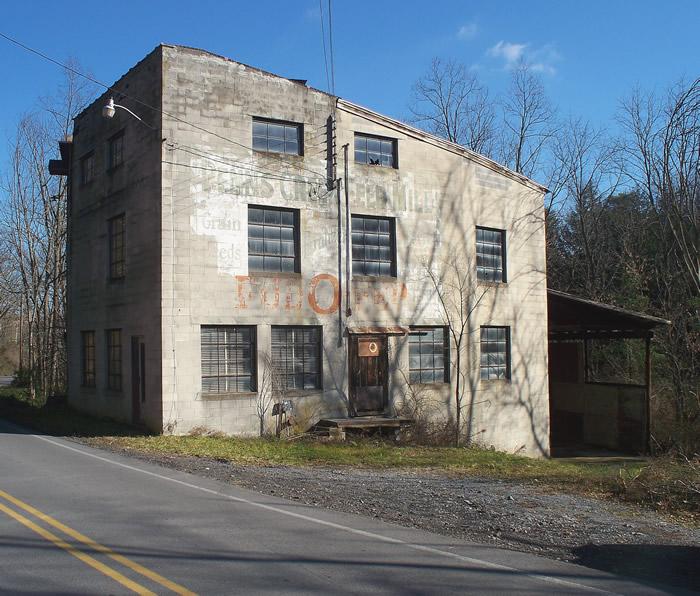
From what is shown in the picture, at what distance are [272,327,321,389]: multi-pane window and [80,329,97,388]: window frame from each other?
6.56 meters

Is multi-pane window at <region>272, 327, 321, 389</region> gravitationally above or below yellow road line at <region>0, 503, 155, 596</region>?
above

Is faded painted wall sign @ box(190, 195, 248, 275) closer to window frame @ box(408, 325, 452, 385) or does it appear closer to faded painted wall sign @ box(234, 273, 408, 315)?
faded painted wall sign @ box(234, 273, 408, 315)

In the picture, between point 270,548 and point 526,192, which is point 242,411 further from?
point 526,192

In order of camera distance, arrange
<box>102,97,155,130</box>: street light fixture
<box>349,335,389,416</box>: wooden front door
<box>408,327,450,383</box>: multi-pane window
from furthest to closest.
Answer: <box>408,327,450,383</box>: multi-pane window, <box>349,335,389,416</box>: wooden front door, <box>102,97,155,130</box>: street light fixture

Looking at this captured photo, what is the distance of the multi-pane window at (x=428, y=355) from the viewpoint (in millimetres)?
21781

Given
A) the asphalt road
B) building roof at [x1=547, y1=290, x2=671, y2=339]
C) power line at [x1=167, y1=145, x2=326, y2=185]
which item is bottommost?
the asphalt road

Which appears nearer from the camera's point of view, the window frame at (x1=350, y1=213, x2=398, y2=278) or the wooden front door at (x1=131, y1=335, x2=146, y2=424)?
the wooden front door at (x1=131, y1=335, x2=146, y2=424)

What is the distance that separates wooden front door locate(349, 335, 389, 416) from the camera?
67.2 ft

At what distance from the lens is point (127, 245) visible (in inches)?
775

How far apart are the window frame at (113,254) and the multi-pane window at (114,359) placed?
165 centimetres

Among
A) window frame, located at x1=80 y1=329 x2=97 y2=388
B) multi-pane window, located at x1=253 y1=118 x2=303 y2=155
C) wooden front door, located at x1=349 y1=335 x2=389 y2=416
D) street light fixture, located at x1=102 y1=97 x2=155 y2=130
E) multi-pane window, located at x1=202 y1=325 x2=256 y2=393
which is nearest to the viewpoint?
street light fixture, located at x1=102 y1=97 x2=155 y2=130

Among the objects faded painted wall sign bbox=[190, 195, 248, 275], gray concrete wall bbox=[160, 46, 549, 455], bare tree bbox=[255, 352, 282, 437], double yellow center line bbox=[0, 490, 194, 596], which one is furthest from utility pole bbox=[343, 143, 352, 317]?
double yellow center line bbox=[0, 490, 194, 596]

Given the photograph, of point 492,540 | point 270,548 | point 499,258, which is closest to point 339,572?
point 270,548

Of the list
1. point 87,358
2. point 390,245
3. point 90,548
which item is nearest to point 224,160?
point 390,245
